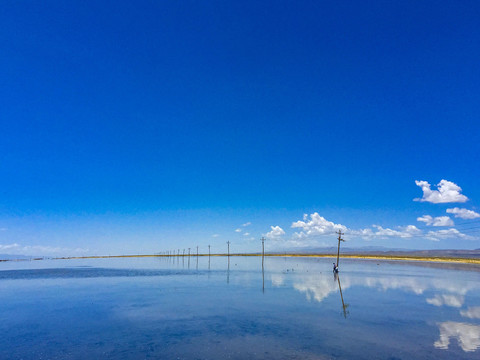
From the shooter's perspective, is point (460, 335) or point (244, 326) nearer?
point (460, 335)

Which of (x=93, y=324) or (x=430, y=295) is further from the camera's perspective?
(x=430, y=295)

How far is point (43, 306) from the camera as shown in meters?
30.2

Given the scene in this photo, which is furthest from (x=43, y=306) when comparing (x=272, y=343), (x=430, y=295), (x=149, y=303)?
(x=430, y=295)

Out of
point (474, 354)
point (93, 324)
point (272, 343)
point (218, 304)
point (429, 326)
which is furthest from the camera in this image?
point (218, 304)

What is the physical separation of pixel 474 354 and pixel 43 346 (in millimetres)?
24815

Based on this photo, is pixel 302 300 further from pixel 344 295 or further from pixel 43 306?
pixel 43 306

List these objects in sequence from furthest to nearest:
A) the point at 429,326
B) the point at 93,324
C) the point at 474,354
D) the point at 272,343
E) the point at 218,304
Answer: the point at 218,304 → the point at 93,324 → the point at 429,326 → the point at 272,343 → the point at 474,354

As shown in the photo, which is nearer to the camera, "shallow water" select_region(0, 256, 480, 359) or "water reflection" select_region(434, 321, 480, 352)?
"shallow water" select_region(0, 256, 480, 359)

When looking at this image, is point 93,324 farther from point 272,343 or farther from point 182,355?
point 272,343

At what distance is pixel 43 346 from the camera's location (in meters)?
17.5

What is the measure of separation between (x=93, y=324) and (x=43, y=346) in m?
5.36

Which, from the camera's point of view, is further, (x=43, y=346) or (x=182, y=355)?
(x=43, y=346)

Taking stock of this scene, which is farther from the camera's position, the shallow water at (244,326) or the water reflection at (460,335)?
the water reflection at (460,335)

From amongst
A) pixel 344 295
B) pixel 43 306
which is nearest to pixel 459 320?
pixel 344 295
